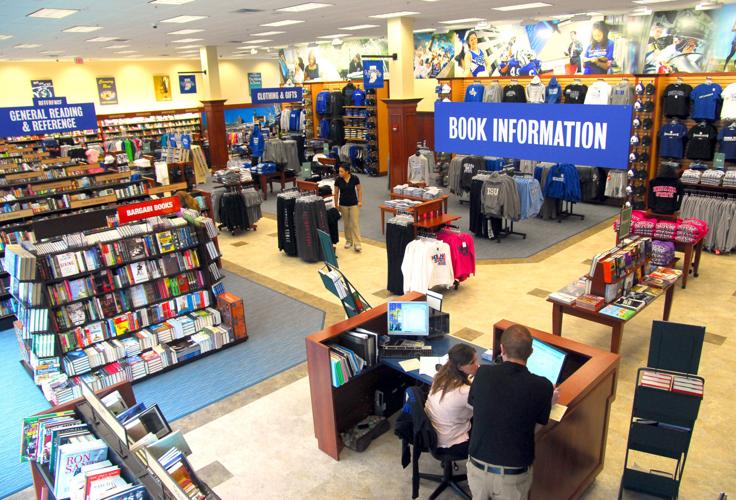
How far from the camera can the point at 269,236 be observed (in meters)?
11.2

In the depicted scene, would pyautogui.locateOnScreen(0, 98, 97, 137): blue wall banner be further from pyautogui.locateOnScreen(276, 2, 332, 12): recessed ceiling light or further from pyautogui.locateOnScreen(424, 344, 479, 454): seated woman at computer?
pyautogui.locateOnScreen(424, 344, 479, 454): seated woman at computer

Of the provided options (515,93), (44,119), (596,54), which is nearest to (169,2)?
(44,119)

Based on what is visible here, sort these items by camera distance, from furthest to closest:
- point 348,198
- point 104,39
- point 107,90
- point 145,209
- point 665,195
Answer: point 107,90
point 104,39
point 348,198
point 665,195
point 145,209

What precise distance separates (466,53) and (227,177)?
795 cm

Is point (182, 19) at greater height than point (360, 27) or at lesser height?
lesser

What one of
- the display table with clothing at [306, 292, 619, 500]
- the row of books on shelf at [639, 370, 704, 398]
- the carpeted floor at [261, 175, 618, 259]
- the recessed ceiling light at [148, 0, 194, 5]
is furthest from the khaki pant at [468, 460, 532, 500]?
the recessed ceiling light at [148, 0, 194, 5]

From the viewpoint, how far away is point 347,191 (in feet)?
30.9

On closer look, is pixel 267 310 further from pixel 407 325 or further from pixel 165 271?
pixel 407 325

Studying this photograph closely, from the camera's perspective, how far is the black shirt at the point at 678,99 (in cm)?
1067

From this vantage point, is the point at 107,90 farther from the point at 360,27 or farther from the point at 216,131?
the point at 360,27

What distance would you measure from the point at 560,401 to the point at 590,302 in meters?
2.38

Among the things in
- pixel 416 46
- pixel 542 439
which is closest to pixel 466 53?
pixel 416 46

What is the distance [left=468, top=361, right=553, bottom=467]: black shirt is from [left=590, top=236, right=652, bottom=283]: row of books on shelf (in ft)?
9.74

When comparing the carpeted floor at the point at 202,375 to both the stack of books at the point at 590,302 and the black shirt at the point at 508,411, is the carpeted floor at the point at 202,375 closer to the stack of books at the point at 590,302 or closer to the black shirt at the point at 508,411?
the stack of books at the point at 590,302
